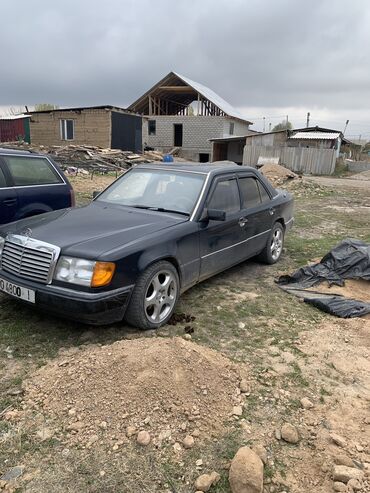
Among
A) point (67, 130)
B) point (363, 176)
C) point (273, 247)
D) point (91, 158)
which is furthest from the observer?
point (67, 130)

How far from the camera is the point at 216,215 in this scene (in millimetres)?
4320

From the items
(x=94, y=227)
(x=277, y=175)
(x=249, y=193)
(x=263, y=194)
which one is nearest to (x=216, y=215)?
(x=94, y=227)

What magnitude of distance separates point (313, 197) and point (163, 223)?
1279 cm

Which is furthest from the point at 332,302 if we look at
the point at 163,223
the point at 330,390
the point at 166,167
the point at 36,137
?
the point at 36,137

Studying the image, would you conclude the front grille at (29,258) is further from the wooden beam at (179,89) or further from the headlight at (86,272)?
the wooden beam at (179,89)

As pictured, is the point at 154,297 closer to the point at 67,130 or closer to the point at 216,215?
the point at 216,215

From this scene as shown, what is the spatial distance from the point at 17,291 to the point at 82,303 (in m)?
0.71

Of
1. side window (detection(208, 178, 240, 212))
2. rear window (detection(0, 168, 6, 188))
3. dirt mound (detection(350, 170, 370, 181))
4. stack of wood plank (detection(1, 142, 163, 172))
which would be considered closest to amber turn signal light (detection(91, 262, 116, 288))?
side window (detection(208, 178, 240, 212))

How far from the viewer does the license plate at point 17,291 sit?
3502 mm

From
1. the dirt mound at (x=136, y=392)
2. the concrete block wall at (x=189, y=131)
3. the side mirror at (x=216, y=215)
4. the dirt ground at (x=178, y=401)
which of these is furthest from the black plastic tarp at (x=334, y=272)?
the concrete block wall at (x=189, y=131)

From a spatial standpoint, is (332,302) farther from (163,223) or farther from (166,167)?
(166,167)

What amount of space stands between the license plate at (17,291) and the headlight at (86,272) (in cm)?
31

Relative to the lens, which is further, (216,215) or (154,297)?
(216,215)

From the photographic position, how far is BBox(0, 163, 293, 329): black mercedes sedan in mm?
3410
